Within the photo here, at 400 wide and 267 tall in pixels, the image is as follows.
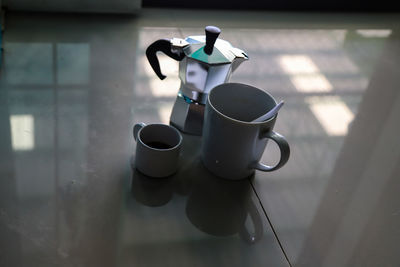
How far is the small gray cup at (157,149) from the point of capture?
69 cm

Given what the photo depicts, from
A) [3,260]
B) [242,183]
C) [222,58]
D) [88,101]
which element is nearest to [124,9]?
[88,101]

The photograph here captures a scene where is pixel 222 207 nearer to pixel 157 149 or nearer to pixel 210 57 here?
pixel 157 149

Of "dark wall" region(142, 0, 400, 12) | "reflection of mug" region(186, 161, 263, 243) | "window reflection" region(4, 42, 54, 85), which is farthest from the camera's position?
"dark wall" region(142, 0, 400, 12)

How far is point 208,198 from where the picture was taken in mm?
708

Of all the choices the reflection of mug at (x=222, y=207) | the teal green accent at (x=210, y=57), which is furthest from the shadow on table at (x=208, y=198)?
the teal green accent at (x=210, y=57)

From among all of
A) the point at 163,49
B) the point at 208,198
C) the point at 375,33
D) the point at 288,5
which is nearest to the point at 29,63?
the point at 163,49

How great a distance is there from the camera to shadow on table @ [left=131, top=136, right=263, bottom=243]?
0.67 metres

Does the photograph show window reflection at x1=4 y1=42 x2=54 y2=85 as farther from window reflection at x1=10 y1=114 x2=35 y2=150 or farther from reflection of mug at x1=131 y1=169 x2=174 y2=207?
reflection of mug at x1=131 y1=169 x2=174 y2=207

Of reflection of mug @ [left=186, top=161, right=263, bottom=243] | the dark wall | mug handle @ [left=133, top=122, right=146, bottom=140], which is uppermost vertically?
the dark wall

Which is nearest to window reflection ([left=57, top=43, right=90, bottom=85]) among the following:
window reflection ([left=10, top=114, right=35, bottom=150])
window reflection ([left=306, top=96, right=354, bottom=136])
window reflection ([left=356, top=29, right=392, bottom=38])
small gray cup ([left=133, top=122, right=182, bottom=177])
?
window reflection ([left=10, top=114, right=35, bottom=150])

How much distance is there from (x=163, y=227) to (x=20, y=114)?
341 millimetres

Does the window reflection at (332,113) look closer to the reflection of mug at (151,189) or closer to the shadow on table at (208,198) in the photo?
the shadow on table at (208,198)

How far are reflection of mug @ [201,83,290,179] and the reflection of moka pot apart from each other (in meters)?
0.03

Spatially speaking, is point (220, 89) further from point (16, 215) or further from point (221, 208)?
point (16, 215)
